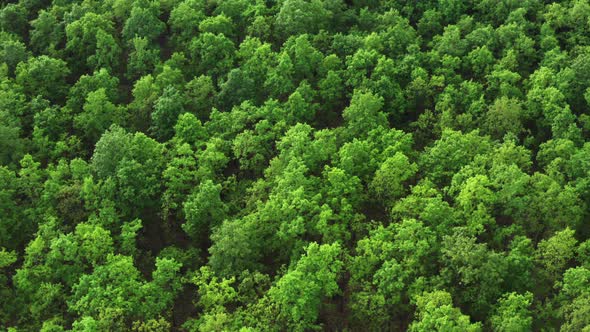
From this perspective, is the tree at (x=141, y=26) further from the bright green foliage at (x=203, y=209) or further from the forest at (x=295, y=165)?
the bright green foliage at (x=203, y=209)

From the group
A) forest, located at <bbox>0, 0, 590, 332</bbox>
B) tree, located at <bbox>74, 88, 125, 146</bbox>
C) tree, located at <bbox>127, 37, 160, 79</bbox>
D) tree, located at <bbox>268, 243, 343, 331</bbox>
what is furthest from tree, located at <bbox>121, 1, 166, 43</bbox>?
tree, located at <bbox>268, 243, 343, 331</bbox>

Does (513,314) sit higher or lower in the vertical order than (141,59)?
lower

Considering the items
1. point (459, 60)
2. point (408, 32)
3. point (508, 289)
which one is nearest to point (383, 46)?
point (408, 32)

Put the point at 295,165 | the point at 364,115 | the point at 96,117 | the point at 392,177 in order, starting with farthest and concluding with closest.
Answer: the point at 96,117, the point at 364,115, the point at 295,165, the point at 392,177

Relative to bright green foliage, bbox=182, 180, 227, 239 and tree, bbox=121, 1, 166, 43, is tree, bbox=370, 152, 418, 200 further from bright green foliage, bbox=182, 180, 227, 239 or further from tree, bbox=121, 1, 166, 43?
tree, bbox=121, 1, 166, 43

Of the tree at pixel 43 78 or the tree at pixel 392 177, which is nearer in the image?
the tree at pixel 392 177

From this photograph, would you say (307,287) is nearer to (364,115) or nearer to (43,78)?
(364,115)

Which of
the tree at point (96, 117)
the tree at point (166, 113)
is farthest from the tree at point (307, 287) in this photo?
the tree at point (96, 117)

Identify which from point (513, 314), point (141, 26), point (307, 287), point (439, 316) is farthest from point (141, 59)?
point (513, 314)
